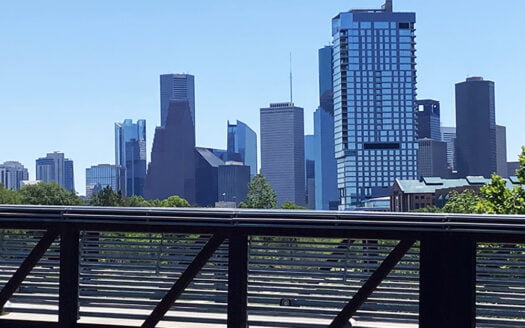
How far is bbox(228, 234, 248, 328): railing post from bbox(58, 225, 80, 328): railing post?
1.62 m

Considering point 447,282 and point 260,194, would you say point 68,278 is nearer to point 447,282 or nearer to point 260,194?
point 447,282

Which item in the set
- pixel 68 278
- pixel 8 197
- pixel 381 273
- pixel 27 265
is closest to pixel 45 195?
pixel 8 197

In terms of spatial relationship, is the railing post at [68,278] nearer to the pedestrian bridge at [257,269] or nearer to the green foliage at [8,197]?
the pedestrian bridge at [257,269]

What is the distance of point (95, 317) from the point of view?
9.34 meters

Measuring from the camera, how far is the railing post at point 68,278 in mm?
9234

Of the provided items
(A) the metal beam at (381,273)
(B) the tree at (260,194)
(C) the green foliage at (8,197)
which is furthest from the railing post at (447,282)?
(C) the green foliage at (8,197)

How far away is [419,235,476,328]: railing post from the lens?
27.8 ft

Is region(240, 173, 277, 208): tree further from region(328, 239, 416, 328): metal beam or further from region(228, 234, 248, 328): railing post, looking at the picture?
region(328, 239, 416, 328): metal beam

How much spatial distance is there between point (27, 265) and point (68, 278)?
45 cm

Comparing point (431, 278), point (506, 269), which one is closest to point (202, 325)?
point (431, 278)

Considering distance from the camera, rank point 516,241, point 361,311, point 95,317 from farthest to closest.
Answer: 1. point 95,317
2. point 361,311
3. point 516,241

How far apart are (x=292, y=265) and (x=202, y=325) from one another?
112 cm

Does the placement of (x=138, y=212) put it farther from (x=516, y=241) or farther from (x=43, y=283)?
(x=516, y=241)

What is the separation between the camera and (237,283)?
887 centimetres
